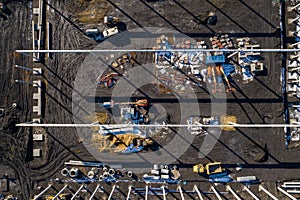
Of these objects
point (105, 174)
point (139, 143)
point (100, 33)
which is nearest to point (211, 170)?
point (139, 143)

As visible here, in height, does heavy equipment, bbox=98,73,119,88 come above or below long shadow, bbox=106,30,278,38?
below

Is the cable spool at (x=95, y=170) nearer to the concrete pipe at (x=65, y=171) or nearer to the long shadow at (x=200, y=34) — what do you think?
the concrete pipe at (x=65, y=171)

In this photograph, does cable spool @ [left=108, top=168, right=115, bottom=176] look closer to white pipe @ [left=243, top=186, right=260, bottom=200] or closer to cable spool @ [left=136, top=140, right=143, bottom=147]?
cable spool @ [left=136, top=140, right=143, bottom=147]

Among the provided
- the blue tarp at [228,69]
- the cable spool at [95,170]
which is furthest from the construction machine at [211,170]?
the cable spool at [95,170]

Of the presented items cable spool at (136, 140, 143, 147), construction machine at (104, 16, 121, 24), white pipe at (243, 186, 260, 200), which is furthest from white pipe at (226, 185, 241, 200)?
construction machine at (104, 16, 121, 24)

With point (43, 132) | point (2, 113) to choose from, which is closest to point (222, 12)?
point (43, 132)

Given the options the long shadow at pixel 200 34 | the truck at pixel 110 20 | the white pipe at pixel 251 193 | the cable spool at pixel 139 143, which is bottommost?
the white pipe at pixel 251 193
